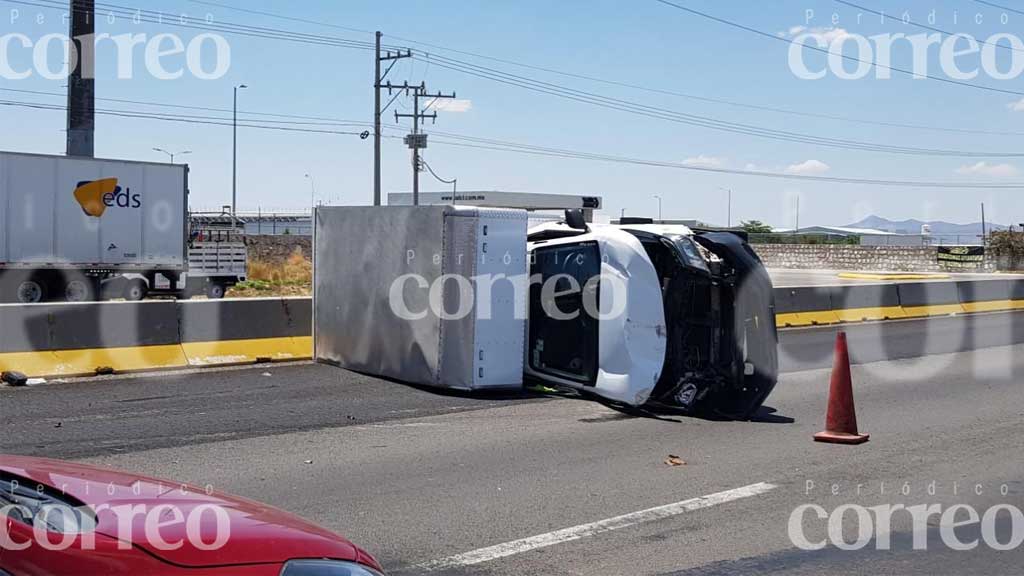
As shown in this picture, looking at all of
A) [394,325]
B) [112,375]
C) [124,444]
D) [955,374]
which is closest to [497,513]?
[124,444]

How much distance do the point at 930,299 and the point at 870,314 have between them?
8.50ft

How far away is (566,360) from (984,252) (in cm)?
4418

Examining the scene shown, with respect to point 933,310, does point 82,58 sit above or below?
above

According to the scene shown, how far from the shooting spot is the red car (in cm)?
270

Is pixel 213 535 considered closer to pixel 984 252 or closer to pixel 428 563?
pixel 428 563

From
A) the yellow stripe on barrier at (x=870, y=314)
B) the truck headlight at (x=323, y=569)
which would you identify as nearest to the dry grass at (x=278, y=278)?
the yellow stripe on barrier at (x=870, y=314)

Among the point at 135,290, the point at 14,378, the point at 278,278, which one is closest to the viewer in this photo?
the point at 14,378

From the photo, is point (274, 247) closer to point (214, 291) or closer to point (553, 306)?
point (214, 291)

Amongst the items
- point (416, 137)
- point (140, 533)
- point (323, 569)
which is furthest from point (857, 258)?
point (140, 533)

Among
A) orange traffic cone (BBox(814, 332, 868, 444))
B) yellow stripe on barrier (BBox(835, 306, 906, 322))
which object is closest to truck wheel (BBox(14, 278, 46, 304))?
yellow stripe on barrier (BBox(835, 306, 906, 322))

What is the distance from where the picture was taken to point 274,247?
52.8 metres

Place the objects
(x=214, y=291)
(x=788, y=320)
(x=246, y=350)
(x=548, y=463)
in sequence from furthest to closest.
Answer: (x=214, y=291)
(x=788, y=320)
(x=246, y=350)
(x=548, y=463)

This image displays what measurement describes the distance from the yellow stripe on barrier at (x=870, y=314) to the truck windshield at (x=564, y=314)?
1168 cm

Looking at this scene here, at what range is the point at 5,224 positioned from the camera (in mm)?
25781
